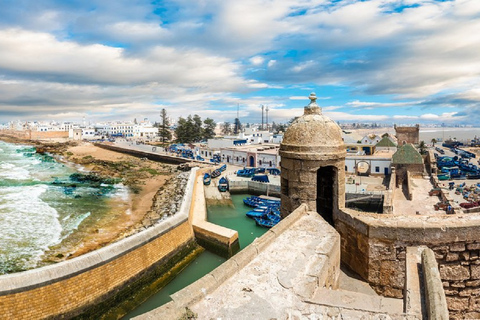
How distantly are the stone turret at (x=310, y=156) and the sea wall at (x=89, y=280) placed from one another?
29.2 feet

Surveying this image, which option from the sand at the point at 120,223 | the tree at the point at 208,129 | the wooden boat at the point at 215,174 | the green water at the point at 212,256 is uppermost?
the tree at the point at 208,129

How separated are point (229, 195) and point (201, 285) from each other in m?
28.9

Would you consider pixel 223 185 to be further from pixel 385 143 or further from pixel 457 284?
pixel 385 143

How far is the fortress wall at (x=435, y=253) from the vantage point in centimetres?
573

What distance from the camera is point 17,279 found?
10227 mm

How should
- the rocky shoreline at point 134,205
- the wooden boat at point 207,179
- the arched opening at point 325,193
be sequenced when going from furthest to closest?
the wooden boat at point 207,179
the rocky shoreline at point 134,205
the arched opening at point 325,193

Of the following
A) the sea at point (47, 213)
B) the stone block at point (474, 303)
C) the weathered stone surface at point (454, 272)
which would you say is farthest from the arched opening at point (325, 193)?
the sea at point (47, 213)

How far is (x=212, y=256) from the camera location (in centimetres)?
1816

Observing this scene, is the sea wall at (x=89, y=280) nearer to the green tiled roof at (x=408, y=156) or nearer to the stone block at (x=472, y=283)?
the stone block at (x=472, y=283)

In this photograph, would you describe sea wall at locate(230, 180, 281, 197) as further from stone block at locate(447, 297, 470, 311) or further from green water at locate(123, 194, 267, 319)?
stone block at locate(447, 297, 470, 311)

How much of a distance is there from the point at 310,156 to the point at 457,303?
4.32 meters

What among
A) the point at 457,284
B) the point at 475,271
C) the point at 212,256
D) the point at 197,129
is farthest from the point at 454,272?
the point at 197,129

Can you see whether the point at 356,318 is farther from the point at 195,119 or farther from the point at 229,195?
the point at 195,119

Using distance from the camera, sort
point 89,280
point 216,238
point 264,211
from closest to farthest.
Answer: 1. point 89,280
2. point 216,238
3. point 264,211
